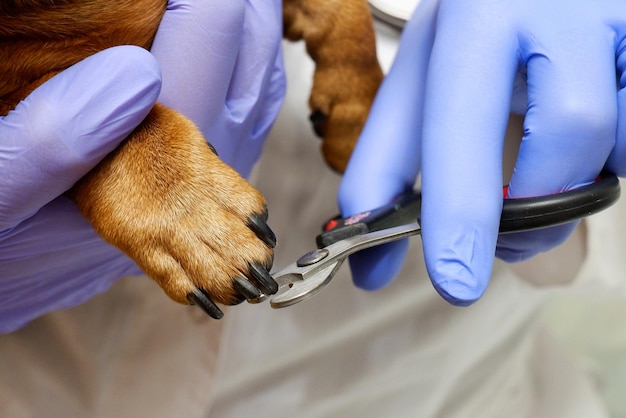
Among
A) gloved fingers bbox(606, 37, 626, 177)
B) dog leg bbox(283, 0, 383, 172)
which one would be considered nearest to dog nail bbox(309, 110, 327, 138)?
dog leg bbox(283, 0, 383, 172)

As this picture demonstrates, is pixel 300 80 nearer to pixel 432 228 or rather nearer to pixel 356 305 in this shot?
pixel 356 305

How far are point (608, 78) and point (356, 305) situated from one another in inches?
25.2

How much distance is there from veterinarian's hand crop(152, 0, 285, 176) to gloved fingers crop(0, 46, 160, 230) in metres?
0.11

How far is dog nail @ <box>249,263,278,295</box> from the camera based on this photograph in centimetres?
66

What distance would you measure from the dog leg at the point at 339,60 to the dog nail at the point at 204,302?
519mm

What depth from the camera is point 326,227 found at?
91 centimetres

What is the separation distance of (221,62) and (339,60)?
282 mm

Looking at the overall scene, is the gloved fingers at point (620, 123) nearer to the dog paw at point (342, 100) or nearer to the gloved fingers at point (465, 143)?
the gloved fingers at point (465, 143)

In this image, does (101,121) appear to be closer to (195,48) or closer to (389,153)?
(195,48)

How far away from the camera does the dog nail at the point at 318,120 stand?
3.63 feet

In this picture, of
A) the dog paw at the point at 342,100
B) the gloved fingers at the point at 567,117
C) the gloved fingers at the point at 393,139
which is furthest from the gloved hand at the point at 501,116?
the dog paw at the point at 342,100

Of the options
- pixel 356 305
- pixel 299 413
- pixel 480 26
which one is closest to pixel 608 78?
pixel 480 26

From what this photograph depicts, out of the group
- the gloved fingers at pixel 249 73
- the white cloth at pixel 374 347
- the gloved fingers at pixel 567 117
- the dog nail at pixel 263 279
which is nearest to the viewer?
the dog nail at pixel 263 279

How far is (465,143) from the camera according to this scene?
78 centimetres
